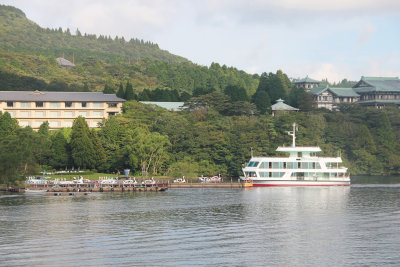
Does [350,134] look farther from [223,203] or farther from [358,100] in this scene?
[223,203]

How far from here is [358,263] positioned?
129ft

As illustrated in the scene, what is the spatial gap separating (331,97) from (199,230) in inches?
4430

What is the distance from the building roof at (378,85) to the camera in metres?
152

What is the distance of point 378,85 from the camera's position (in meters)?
154

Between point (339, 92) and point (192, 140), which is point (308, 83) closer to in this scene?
point (339, 92)

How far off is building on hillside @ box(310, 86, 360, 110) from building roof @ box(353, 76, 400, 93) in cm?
319

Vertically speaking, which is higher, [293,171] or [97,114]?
[97,114]

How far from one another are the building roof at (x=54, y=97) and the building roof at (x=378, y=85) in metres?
70.2

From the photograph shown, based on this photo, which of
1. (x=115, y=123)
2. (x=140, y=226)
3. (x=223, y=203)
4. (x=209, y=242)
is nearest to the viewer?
(x=209, y=242)

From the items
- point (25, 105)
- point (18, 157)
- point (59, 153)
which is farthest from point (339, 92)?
point (18, 157)

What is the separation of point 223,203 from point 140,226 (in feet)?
59.9

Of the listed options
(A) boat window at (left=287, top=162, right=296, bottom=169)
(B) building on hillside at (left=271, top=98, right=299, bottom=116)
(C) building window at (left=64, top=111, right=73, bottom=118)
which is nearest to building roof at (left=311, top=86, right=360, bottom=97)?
(B) building on hillside at (left=271, top=98, right=299, bottom=116)

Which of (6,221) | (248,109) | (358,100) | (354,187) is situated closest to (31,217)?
(6,221)

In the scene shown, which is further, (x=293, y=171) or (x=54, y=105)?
(x=54, y=105)
